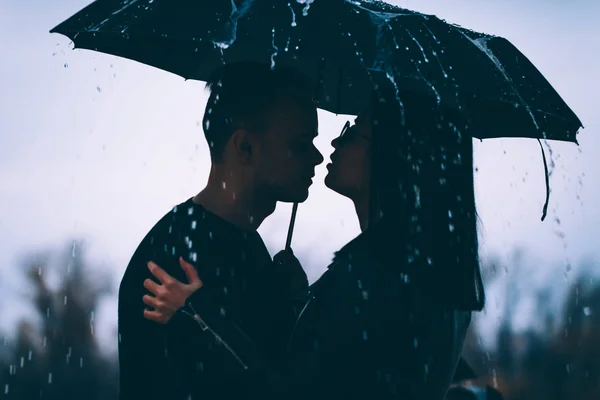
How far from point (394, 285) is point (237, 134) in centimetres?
99

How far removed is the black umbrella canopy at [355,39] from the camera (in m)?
3.25

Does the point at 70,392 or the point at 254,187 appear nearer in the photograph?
the point at 254,187

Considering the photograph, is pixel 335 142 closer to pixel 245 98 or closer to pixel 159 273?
pixel 245 98

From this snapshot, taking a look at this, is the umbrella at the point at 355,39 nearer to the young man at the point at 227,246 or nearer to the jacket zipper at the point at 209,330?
the young man at the point at 227,246

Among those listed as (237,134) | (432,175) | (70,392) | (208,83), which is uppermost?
(208,83)

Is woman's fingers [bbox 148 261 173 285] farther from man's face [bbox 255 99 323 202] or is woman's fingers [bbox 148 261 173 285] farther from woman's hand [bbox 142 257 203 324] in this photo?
man's face [bbox 255 99 323 202]

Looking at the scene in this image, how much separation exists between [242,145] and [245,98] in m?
0.22

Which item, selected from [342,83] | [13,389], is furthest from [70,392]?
[342,83]

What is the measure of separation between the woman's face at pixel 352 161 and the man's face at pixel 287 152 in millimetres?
107

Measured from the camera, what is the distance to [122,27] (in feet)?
11.2

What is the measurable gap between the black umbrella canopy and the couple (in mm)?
270

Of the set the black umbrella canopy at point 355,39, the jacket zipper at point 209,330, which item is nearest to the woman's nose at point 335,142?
the black umbrella canopy at point 355,39

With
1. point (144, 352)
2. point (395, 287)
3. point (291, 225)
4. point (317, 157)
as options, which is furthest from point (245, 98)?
point (144, 352)

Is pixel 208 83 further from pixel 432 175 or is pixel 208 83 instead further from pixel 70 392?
pixel 70 392
